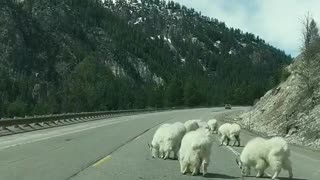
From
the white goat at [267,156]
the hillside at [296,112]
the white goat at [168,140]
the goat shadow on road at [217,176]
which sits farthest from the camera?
the hillside at [296,112]

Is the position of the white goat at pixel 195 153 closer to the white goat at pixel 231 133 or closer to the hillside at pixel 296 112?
the white goat at pixel 231 133

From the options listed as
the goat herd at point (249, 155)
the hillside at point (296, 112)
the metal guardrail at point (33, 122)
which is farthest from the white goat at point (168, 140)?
the metal guardrail at point (33, 122)

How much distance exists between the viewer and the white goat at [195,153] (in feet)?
44.2

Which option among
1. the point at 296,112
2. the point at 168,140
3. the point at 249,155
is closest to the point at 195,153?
the point at 249,155

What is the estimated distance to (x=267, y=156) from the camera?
1358 centimetres

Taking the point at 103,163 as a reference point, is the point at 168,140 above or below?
above

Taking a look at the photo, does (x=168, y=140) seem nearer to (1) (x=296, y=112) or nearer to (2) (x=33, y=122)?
(1) (x=296, y=112)

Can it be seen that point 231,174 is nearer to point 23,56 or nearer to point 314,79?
point 314,79

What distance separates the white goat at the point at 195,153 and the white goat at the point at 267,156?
1.00 metres

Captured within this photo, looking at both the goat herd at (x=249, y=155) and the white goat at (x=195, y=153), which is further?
the white goat at (x=195, y=153)

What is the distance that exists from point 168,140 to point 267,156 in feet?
13.2

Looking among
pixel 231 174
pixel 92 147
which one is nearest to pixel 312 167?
pixel 231 174

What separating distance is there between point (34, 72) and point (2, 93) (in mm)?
37915

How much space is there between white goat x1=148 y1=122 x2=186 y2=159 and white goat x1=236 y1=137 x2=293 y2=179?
300cm
